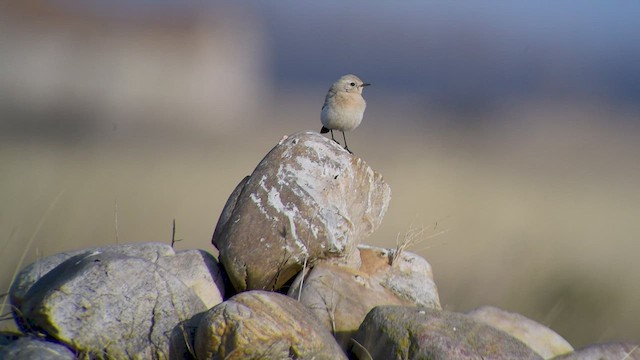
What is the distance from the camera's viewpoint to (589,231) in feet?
37.9

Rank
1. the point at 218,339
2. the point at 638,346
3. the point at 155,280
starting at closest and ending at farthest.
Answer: the point at 218,339 < the point at 155,280 < the point at 638,346

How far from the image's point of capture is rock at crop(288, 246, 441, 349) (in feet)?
19.3

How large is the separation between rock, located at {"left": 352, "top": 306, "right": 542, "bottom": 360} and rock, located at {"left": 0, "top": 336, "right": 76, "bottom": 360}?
1680mm

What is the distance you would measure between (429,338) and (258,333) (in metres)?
0.98

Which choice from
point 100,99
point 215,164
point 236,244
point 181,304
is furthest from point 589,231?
point 100,99

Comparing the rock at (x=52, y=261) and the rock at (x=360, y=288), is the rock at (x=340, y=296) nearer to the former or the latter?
the rock at (x=360, y=288)

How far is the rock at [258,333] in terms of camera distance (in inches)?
197

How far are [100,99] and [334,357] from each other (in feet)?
38.8

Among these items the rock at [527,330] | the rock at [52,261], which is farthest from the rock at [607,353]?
the rock at [52,261]

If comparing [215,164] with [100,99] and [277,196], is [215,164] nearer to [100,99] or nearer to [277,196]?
[100,99]

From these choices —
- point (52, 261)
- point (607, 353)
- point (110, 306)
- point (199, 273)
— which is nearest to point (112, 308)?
point (110, 306)

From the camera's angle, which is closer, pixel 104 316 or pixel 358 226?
pixel 104 316

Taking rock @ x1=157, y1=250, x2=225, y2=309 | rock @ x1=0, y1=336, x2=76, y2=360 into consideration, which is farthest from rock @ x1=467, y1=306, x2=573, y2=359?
rock @ x1=0, y1=336, x2=76, y2=360

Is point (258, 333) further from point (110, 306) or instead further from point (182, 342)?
point (110, 306)
